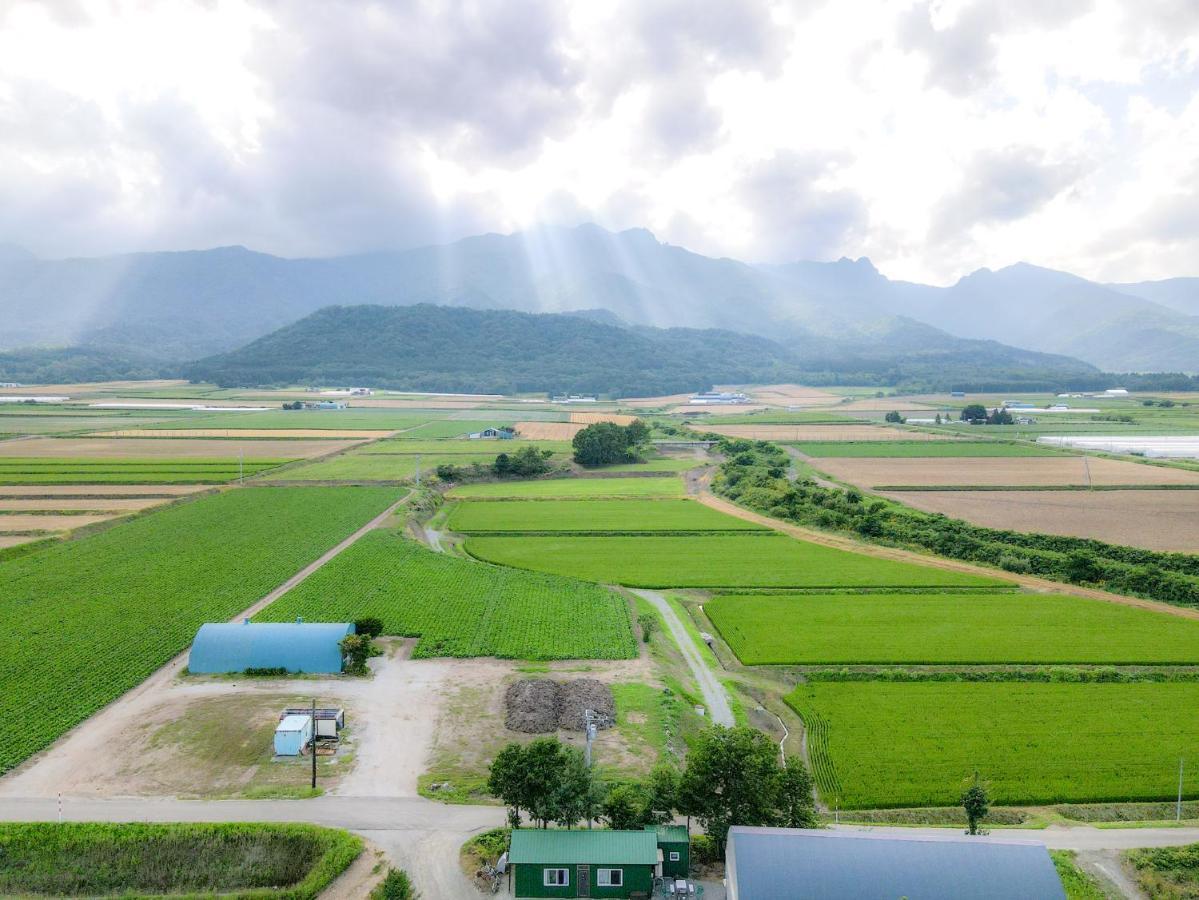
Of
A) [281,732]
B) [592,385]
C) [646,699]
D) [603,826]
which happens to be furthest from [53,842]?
[592,385]

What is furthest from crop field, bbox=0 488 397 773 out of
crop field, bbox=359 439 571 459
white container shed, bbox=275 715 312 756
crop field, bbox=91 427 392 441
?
crop field, bbox=91 427 392 441

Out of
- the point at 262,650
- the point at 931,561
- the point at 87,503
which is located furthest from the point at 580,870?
the point at 87,503

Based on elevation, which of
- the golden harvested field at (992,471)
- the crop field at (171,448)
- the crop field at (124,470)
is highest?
the crop field at (171,448)

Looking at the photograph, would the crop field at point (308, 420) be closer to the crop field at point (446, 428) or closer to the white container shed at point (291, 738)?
the crop field at point (446, 428)

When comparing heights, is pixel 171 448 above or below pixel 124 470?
above


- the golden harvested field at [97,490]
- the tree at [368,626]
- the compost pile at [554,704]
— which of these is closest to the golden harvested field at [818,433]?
the golden harvested field at [97,490]

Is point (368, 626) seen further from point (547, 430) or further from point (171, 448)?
point (547, 430)

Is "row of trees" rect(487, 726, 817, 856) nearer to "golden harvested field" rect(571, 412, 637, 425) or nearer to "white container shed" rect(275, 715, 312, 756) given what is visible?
"white container shed" rect(275, 715, 312, 756)
